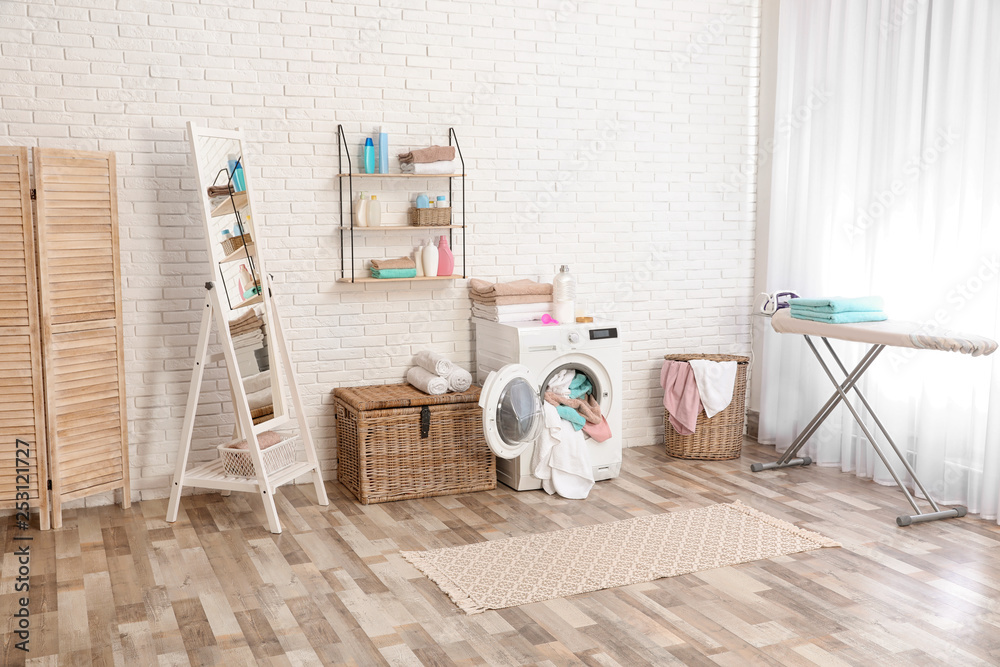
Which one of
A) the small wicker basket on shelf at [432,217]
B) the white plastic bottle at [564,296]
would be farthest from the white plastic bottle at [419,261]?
the white plastic bottle at [564,296]

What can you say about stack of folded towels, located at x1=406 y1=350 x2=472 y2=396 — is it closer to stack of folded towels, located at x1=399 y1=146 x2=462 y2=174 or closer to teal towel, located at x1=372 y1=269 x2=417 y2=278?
teal towel, located at x1=372 y1=269 x2=417 y2=278

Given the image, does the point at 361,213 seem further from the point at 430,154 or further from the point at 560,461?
the point at 560,461

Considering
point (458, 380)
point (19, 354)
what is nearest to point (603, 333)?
point (458, 380)

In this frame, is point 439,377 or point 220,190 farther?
point 439,377

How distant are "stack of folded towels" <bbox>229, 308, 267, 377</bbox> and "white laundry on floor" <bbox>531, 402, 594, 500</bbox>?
1.37 metres

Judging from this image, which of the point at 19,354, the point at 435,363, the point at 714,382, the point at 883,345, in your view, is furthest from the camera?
the point at 714,382

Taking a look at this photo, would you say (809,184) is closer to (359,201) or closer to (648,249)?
(648,249)

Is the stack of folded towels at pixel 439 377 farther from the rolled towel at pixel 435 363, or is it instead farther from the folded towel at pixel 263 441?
the folded towel at pixel 263 441

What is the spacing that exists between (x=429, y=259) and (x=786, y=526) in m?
2.15

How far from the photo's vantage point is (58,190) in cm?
376

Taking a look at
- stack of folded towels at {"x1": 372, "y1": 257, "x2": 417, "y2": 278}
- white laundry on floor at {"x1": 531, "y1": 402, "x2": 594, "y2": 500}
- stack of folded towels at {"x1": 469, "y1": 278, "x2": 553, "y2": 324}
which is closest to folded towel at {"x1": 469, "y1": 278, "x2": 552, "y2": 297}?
stack of folded towels at {"x1": 469, "y1": 278, "x2": 553, "y2": 324}

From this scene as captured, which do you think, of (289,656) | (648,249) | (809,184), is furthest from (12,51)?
(809,184)

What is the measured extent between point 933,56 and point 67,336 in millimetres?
4071

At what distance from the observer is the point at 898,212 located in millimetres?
4367
